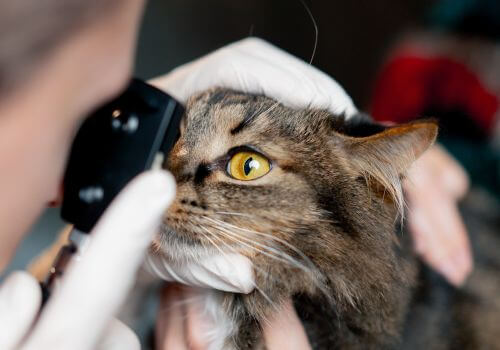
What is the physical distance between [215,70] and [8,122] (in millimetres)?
542

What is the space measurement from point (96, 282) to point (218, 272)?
0.77ft

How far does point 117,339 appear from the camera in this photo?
1.99 feet

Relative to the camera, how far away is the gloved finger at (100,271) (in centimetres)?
47

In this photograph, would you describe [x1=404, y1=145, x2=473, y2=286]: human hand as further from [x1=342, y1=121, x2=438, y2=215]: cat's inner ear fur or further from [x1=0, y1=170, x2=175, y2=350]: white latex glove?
[x1=0, y1=170, x2=175, y2=350]: white latex glove

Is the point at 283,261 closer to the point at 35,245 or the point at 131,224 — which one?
the point at 131,224

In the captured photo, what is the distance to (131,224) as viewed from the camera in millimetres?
473

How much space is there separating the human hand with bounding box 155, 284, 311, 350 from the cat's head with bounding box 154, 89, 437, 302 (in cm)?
6

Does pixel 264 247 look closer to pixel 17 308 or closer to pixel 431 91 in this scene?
pixel 17 308

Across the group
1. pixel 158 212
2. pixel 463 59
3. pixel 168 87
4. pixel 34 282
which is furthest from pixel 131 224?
pixel 463 59

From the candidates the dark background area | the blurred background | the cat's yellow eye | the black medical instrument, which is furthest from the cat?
the blurred background

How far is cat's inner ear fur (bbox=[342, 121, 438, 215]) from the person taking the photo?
Result: 65 centimetres

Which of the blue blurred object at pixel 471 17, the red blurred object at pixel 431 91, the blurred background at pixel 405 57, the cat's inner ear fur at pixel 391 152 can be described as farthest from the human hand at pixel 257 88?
the blue blurred object at pixel 471 17

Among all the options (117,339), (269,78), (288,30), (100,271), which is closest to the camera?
(100,271)

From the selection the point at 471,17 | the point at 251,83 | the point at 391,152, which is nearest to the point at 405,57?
the point at 471,17
